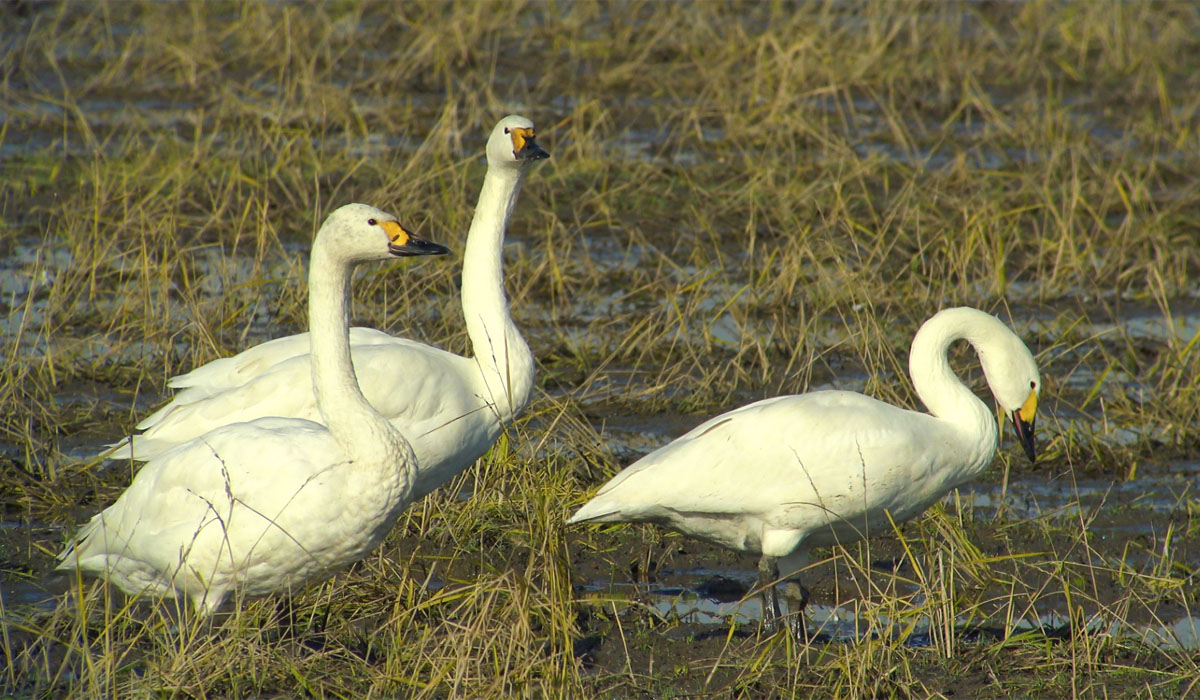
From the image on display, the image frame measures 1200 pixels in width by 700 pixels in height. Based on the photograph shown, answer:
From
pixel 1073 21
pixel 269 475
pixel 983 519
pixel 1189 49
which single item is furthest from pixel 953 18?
pixel 269 475

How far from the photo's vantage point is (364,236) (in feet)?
14.8

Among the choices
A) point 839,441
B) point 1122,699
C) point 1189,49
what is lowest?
point 1189,49

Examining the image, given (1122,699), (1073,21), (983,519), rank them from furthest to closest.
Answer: (1073,21)
(983,519)
(1122,699)

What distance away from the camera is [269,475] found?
174 inches

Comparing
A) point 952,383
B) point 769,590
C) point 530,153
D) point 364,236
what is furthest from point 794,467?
point 530,153

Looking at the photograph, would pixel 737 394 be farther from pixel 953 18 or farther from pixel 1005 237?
pixel 953 18

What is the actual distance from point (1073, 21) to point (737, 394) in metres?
8.94

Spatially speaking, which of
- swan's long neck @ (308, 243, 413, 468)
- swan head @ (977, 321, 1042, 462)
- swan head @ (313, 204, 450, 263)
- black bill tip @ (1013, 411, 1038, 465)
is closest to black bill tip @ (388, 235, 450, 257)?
swan head @ (313, 204, 450, 263)

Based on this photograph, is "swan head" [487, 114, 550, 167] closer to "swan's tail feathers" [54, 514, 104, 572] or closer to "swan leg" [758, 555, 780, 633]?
"swan leg" [758, 555, 780, 633]

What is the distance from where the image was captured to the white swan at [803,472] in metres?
4.98

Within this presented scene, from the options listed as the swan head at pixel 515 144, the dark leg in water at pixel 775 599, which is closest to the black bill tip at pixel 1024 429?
the dark leg in water at pixel 775 599

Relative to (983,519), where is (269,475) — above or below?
above

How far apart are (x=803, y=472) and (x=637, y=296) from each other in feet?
12.2

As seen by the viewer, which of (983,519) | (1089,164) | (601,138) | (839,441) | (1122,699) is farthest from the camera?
(601,138)
